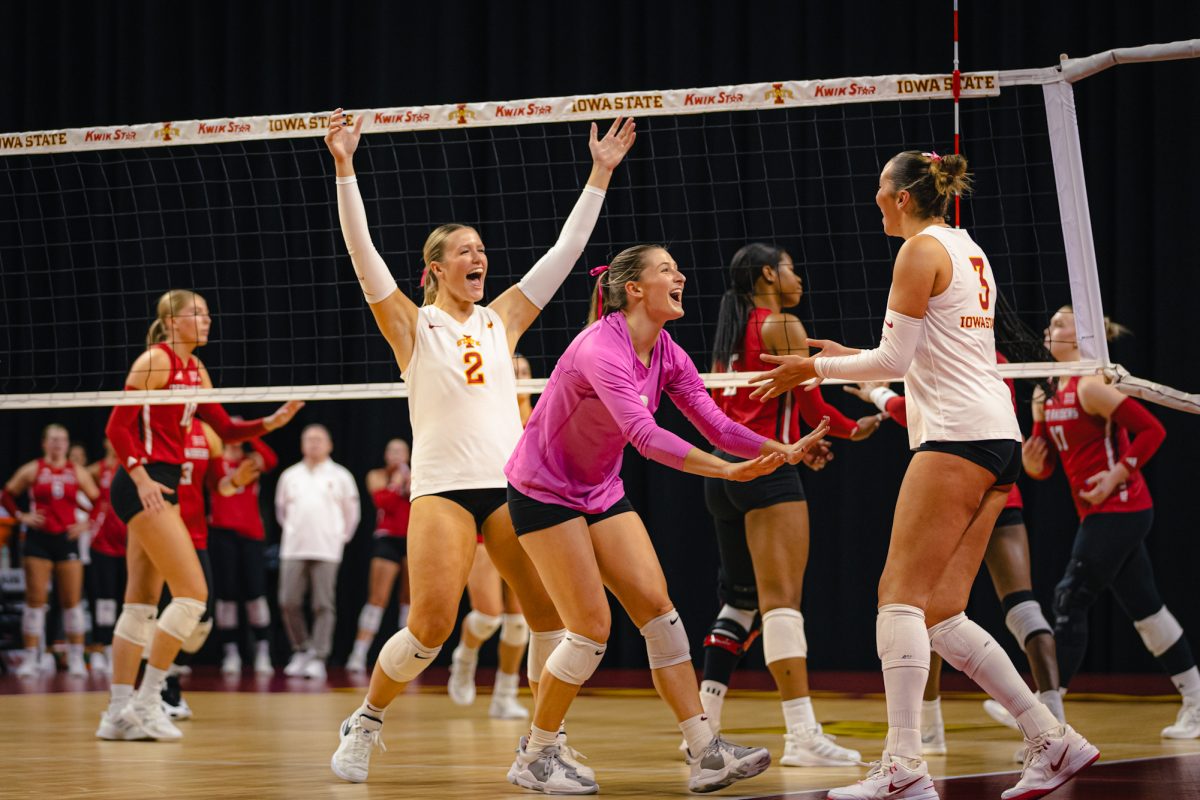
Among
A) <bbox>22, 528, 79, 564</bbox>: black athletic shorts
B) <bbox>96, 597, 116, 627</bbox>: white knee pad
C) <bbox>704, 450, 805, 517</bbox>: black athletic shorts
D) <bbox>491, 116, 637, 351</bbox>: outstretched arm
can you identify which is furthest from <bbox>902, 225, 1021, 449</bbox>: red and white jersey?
<bbox>22, 528, 79, 564</bbox>: black athletic shorts

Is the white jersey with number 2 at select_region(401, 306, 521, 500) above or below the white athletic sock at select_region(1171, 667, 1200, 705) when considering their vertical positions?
above

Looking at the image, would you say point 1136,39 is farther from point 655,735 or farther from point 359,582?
point 359,582

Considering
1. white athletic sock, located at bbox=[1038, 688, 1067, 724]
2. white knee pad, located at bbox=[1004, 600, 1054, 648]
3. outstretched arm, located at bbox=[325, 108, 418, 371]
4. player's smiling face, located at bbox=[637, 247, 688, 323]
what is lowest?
white athletic sock, located at bbox=[1038, 688, 1067, 724]

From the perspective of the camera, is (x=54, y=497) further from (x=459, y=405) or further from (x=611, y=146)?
(x=611, y=146)

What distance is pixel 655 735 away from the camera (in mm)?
6660

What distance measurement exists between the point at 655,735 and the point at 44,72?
9842 millimetres

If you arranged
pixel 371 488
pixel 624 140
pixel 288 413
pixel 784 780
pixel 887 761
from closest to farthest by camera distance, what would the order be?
pixel 887 761 < pixel 784 780 < pixel 624 140 < pixel 288 413 < pixel 371 488

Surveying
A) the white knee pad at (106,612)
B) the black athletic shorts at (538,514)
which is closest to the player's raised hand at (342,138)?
the black athletic shorts at (538,514)

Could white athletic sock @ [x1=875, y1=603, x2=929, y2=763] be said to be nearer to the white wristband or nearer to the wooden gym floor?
the wooden gym floor

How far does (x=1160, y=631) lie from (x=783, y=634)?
206 centimetres

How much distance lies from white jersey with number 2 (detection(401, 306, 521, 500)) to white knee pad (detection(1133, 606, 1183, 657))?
121 inches

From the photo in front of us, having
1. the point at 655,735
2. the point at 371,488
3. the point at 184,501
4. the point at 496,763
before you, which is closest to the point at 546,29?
the point at 371,488

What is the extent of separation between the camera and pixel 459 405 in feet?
16.2

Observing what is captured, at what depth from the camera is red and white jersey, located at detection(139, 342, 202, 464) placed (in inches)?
254
